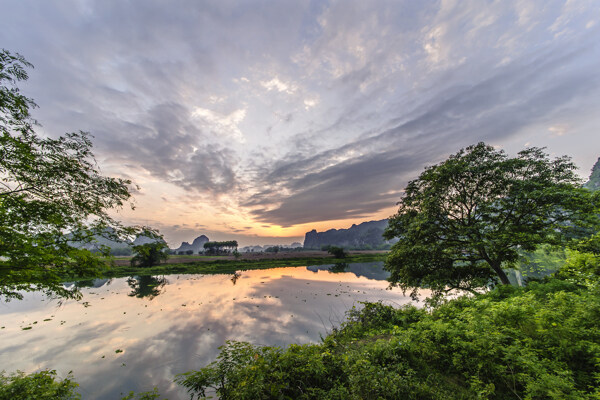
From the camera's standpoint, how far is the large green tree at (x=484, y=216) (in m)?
11.1

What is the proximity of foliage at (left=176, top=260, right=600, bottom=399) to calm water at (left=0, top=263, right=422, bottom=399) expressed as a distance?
202 inches

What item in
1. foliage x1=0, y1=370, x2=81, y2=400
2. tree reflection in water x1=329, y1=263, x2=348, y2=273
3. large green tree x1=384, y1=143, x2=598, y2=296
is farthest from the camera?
tree reflection in water x1=329, y1=263, x2=348, y2=273

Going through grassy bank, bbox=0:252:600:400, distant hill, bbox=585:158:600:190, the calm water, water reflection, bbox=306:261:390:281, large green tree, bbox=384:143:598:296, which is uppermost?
distant hill, bbox=585:158:600:190

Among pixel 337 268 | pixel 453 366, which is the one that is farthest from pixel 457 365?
pixel 337 268

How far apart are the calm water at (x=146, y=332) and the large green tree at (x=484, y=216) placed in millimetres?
6525

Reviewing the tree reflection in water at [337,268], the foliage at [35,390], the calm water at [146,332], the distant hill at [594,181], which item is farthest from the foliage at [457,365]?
the distant hill at [594,181]

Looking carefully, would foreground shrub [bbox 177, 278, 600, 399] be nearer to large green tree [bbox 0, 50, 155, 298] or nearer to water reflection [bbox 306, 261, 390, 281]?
large green tree [bbox 0, 50, 155, 298]

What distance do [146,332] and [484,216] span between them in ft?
80.0

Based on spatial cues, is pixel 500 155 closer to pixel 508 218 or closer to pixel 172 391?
pixel 508 218

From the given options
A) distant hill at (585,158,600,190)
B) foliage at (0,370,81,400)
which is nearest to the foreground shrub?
foliage at (0,370,81,400)

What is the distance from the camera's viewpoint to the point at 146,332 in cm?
1263

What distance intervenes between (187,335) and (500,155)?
78.3 ft

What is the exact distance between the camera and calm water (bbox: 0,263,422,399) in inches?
344

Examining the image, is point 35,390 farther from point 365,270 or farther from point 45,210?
point 365,270
